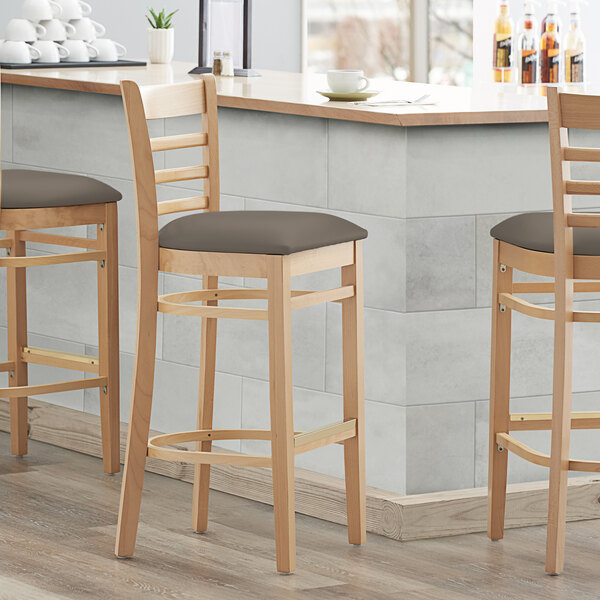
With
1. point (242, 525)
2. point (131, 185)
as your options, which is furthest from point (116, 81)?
point (242, 525)

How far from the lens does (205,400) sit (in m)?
2.81

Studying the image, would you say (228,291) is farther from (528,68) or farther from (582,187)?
(528,68)

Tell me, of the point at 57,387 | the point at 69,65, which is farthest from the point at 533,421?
the point at 69,65

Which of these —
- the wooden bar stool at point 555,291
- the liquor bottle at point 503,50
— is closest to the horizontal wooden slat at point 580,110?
the wooden bar stool at point 555,291

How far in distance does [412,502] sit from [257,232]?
0.74 m

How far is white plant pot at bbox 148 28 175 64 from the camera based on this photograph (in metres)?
4.22

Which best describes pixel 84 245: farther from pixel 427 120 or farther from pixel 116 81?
pixel 427 120

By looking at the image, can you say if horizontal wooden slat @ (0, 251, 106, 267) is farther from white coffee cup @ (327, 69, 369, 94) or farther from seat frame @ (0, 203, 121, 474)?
white coffee cup @ (327, 69, 369, 94)

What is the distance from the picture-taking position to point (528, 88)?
11.7ft

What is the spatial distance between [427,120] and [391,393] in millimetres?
595

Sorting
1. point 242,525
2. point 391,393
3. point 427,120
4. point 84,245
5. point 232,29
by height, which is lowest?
point 242,525

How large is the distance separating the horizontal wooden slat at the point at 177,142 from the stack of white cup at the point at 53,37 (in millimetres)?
1235

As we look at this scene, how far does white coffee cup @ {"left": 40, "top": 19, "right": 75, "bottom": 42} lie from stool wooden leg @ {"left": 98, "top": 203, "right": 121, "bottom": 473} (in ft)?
3.11

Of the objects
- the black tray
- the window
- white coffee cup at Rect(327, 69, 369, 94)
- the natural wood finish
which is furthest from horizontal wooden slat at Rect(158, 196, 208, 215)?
the window
